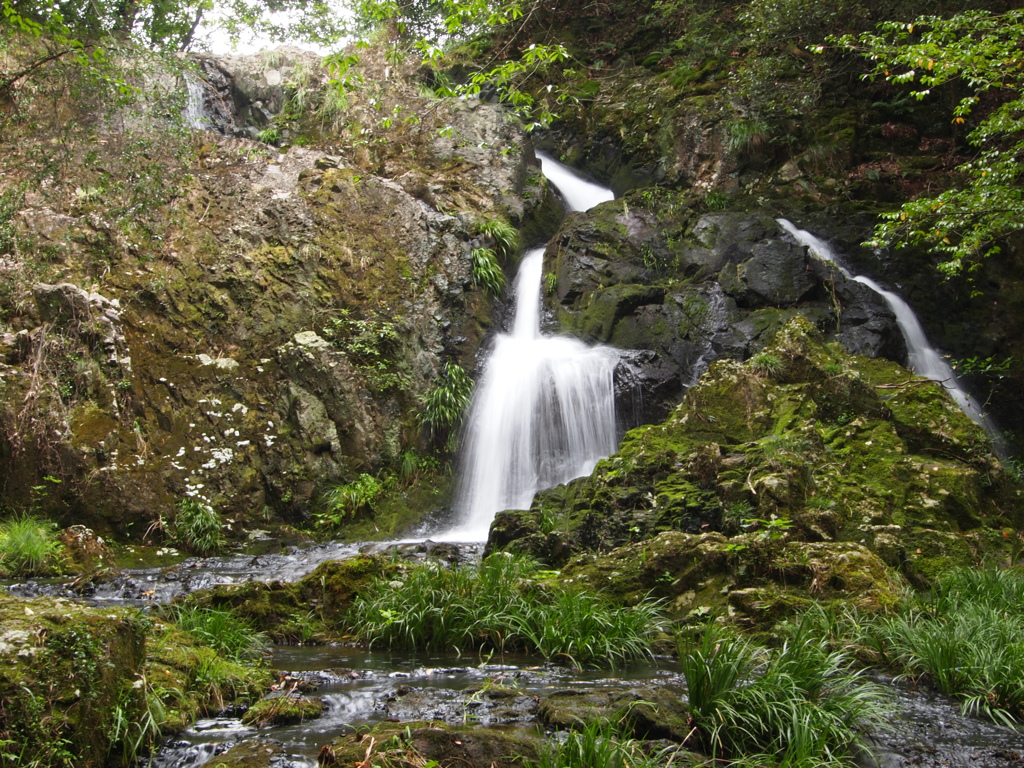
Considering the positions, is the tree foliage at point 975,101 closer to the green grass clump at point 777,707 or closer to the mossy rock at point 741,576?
the mossy rock at point 741,576

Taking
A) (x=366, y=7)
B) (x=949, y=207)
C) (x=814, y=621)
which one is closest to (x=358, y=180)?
(x=366, y=7)

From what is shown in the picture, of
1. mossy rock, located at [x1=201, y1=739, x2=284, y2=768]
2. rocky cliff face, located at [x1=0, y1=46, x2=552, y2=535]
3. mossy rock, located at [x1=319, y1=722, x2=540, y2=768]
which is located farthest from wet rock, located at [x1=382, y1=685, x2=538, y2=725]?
rocky cliff face, located at [x1=0, y1=46, x2=552, y2=535]

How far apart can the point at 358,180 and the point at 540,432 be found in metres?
6.75

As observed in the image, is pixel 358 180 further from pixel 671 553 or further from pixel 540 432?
pixel 671 553

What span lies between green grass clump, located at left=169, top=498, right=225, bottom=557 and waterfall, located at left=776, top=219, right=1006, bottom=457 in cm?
1122

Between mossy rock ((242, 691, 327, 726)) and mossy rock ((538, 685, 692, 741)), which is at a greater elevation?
mossy rock ((538, 685, 692, 741))

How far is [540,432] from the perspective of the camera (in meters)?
11.7

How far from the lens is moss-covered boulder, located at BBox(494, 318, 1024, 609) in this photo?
5965 millimetres

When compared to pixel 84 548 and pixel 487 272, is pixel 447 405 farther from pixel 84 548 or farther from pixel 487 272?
pixel 84 548

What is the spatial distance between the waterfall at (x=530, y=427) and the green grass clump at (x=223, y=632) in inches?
207

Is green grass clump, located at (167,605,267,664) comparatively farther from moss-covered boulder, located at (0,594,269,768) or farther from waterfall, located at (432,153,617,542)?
waterfall, located at (432,153,617,542)

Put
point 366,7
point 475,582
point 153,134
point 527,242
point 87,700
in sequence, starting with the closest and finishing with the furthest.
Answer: point 87,700 → point 475,582 → point 366,7 → point 153,134 → point 527,242

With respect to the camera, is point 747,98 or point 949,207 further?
point 747,98

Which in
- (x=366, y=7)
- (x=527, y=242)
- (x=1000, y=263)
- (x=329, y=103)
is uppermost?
(x=329, y=103)
